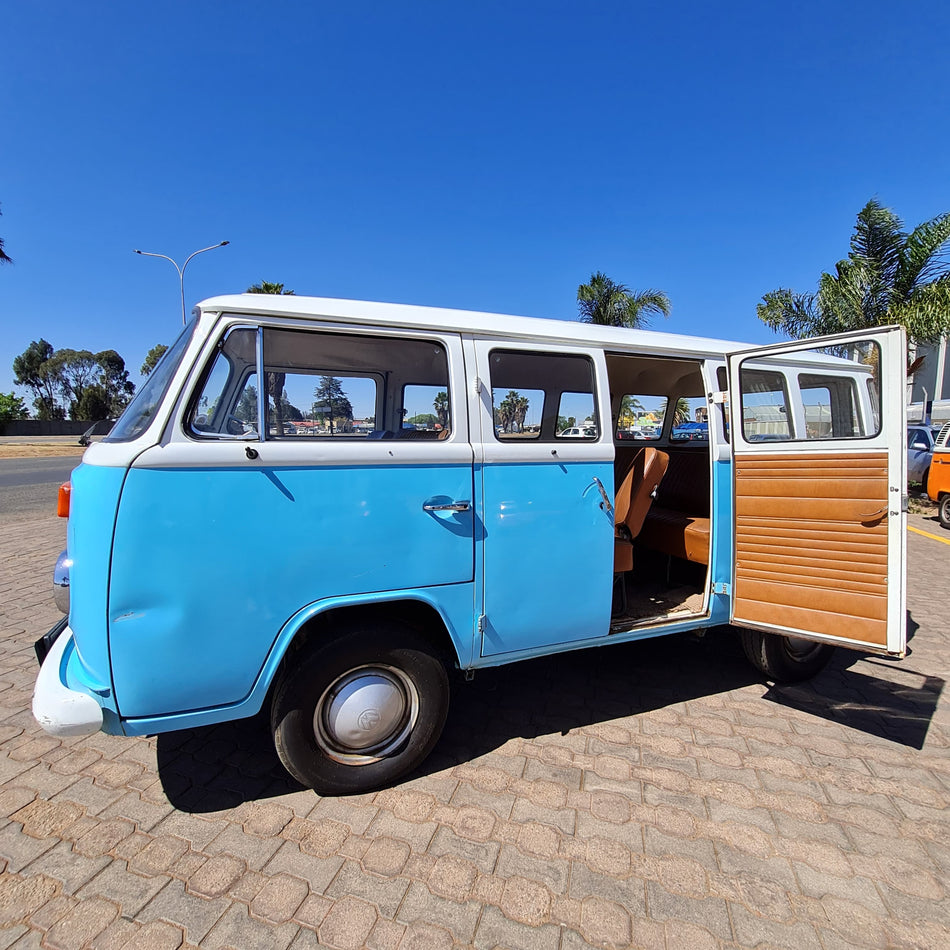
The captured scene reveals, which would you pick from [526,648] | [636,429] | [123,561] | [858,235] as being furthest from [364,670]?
[858,235]

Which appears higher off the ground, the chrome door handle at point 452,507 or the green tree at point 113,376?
the green tree at point 113,376

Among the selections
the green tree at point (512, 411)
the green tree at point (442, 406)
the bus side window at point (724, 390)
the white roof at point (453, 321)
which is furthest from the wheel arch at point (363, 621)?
the bus side window at point (724, 390)

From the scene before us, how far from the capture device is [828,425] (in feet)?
11.8

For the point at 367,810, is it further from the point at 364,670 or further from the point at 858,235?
the point at 858,235

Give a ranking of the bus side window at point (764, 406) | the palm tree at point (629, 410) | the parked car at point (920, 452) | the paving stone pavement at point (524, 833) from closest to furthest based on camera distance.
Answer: the paving stone pavement at point (524, 833) → the bus side window at point (764, 406) → the palm tree at point (629, 410) → the parked car at point (920, 452)

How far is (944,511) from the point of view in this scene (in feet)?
32.4

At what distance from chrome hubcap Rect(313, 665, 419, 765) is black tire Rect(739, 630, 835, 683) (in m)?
2.47

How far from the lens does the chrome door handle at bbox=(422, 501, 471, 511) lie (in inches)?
99.4

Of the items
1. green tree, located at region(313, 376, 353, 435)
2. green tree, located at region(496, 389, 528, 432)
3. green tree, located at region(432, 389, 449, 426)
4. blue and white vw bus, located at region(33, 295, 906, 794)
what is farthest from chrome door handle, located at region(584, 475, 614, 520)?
green tree, located at region(313, 376, 353, 435)

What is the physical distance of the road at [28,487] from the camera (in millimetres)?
10227

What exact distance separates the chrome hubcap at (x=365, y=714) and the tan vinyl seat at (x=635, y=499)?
160cm

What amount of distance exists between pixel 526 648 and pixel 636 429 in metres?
3.13

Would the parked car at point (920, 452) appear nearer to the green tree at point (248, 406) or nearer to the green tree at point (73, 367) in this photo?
the green tree at point (248, 406)

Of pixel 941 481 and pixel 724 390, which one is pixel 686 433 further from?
pixel 941 481
